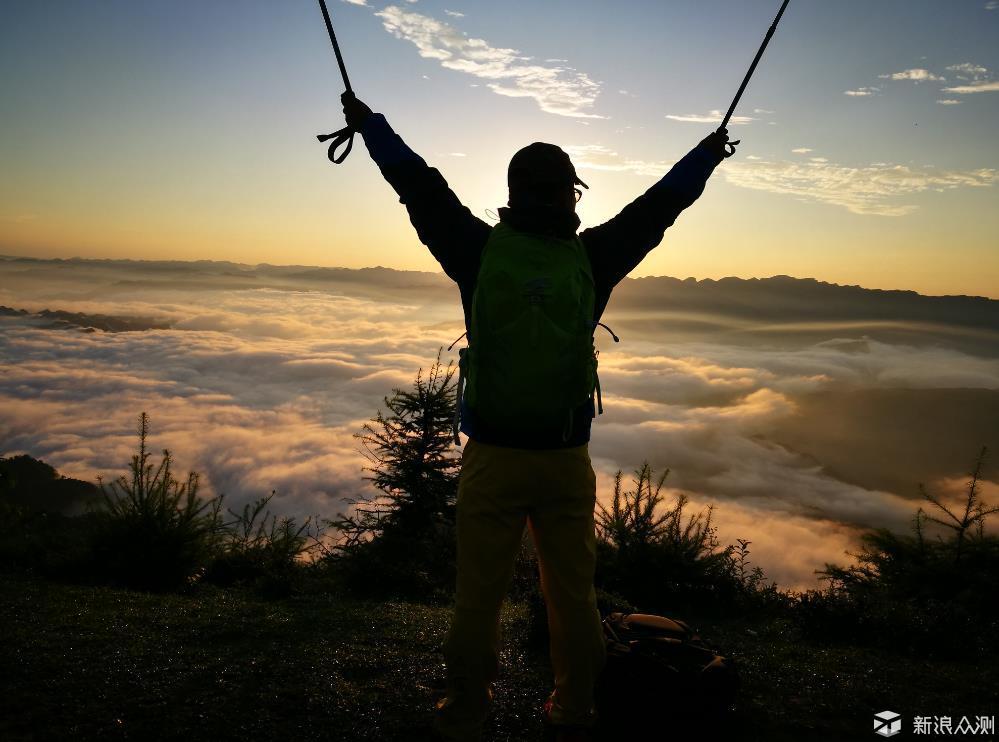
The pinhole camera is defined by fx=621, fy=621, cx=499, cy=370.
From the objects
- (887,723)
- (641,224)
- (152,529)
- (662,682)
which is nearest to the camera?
(641,224)

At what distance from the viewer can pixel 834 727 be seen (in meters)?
3.93

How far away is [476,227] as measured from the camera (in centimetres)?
306

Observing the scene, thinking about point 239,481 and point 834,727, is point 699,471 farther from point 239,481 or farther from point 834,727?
point 834,727

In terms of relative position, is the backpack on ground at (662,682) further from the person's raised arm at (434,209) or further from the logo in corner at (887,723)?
the person's raised arm at (434,209)

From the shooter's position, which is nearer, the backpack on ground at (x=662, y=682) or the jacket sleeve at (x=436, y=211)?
the jacket sleeve at (x=436, y=211)

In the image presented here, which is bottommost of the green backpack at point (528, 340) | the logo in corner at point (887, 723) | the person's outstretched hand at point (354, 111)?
the logo in corner at point (887, 723)

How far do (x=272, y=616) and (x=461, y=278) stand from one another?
151 inches

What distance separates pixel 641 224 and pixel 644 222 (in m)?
0.02

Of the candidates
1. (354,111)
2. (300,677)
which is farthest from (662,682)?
(354,111)

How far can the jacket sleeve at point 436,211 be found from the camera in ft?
9.98

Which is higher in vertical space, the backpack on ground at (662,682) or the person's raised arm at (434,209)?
the person's raised arm at (434,209)

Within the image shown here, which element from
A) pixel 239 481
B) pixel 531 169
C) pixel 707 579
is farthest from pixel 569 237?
pixel 239 481

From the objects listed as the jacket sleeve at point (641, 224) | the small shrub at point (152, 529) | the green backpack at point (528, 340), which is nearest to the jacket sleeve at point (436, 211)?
the green backpack at point (528, 340)

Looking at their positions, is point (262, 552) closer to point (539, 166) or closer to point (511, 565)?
point (511, 565)
